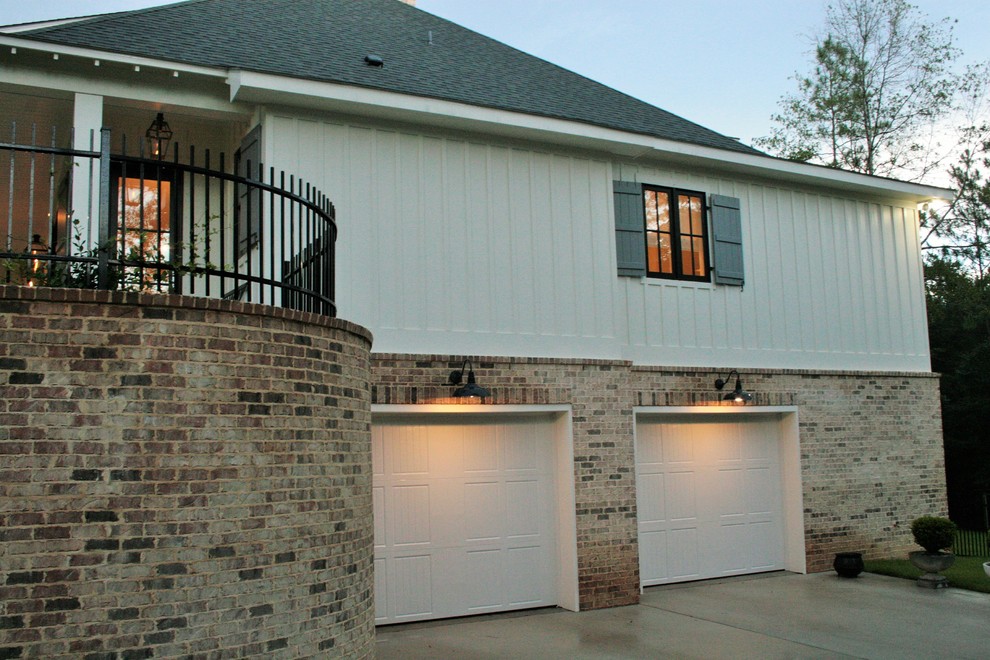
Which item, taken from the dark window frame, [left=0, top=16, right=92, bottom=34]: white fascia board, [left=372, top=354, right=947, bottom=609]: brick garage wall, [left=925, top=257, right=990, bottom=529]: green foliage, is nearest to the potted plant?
[left=372, top=354, right=947, bottom=609]: brick garage wall

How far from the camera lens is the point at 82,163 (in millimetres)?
9328

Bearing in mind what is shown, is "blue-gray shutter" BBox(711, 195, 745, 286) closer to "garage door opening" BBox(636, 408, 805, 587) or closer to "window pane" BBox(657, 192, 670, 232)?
"window pane" BBox(657, 192, 670, 232)

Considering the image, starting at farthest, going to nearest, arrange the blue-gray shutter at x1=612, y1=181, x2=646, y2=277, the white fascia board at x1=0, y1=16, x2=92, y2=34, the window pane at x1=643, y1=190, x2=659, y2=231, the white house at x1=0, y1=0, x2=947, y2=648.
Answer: the window pane at x1=643, y1=190, x2=659, y2=231, the blue-gray shutter at x1=612, y1=181, x2=646, y2=277, the white house at x1=0, y1=0, x2=947, y2=648, the white fascia board at x1=0, y1=16, x2=92, y2=34

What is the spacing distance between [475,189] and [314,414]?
5.14 meters

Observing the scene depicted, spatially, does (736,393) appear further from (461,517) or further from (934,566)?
(461,517)

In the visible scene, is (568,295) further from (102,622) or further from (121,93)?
(102,622)

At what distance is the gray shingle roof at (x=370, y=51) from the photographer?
9586 mm

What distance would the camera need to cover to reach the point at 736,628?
931cm

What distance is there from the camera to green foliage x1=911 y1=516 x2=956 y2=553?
11.8 meters

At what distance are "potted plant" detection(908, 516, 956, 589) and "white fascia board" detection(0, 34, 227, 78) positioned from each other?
10348mm

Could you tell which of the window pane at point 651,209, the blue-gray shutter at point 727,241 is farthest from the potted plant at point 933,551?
the window pane at point 651,209

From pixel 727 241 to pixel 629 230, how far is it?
5.86 ft

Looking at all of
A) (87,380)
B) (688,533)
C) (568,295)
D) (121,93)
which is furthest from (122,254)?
(688,533)

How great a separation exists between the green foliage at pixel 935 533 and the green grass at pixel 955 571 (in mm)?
476
